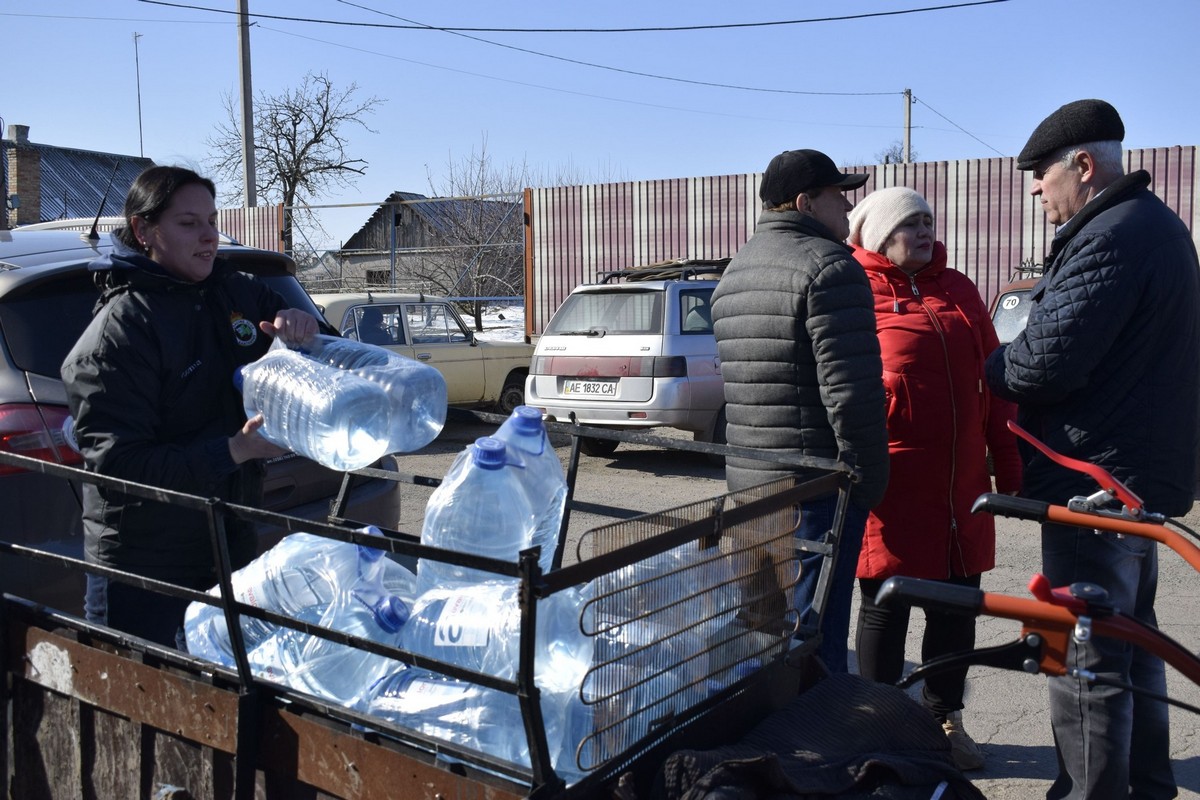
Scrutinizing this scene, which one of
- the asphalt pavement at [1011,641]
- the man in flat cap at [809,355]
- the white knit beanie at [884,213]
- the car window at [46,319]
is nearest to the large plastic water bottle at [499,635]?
the man in flat cap at [809,355]

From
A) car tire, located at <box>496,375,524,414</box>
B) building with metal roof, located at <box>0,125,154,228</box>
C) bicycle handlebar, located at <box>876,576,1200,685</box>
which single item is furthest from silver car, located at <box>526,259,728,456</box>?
building with metal roof, located at <box>0,125,154,228</box>

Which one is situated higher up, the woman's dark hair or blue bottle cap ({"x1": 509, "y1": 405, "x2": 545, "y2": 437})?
the woman's dark hair

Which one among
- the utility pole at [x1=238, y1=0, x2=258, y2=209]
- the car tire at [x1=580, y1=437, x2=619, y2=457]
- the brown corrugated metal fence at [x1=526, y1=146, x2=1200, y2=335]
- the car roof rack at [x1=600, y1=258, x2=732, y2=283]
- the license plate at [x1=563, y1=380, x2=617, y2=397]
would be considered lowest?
the car tire at [x1=580, y1=437, x2=619, y2=457]

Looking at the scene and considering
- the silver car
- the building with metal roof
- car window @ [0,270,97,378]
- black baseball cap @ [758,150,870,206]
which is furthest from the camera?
the building with metal roof

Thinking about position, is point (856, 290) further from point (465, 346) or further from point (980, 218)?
point (980, 218)

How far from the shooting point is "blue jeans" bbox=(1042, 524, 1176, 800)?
2.77m

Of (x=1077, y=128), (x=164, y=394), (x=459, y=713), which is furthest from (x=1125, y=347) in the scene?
(x=164, y=394)

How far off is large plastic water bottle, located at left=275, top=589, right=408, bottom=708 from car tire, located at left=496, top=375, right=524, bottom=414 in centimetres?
1038

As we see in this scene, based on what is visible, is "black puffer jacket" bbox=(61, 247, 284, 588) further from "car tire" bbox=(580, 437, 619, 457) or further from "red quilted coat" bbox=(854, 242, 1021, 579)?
"car tire" bbox=(580, 437, 619, 457)

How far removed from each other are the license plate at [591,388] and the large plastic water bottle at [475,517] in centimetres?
703

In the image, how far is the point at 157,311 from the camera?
2645 mm

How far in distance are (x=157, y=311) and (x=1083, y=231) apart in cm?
241

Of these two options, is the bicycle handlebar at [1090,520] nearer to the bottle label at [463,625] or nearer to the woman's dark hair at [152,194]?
the bottle label at [463,625]

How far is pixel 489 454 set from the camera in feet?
7.48
